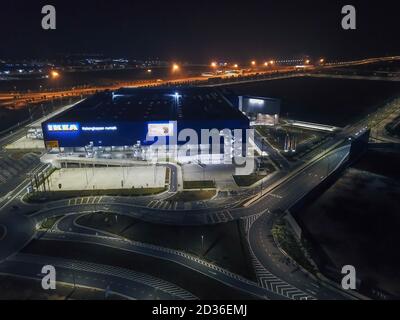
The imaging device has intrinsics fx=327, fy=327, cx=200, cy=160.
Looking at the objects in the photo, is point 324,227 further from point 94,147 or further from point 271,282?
point 94,147

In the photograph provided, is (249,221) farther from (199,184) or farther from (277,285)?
(199,184)

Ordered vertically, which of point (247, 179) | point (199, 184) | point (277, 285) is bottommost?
point (277, 285)

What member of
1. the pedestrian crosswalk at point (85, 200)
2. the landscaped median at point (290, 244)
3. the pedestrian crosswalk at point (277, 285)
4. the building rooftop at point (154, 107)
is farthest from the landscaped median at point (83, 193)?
the pedestrian crosswalk at point (277, 285)

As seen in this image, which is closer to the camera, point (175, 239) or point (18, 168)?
point (175, 239)

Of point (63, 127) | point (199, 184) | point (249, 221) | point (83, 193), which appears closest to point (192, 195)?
point (199, 184)

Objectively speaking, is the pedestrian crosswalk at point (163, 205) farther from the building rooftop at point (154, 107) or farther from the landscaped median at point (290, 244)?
the building rooftop at point (154, 107)

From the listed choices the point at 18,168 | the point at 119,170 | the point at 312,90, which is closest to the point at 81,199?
the point at 119,170
